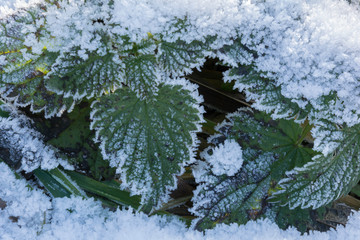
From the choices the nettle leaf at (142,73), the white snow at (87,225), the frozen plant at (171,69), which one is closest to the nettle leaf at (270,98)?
the frozen plant at (171,69)

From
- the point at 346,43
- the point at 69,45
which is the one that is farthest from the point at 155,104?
the point at 346,43

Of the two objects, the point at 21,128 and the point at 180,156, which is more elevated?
the point at 180,156

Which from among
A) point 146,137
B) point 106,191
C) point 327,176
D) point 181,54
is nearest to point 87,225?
A: point 106,191

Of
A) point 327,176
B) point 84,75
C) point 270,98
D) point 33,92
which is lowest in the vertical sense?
point 33,92

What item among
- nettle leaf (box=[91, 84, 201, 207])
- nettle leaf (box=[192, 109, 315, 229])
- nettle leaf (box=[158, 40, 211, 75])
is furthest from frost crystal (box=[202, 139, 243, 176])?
nettle leaf (box=[158, 40, 211, 75])

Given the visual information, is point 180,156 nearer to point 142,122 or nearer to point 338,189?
point 142,122

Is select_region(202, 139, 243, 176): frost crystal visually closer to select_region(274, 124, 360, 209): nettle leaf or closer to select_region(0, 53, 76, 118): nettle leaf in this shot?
select_region(274, 124, 360, 209): nettle leaf

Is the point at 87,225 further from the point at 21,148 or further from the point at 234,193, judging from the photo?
the point at 234,193
